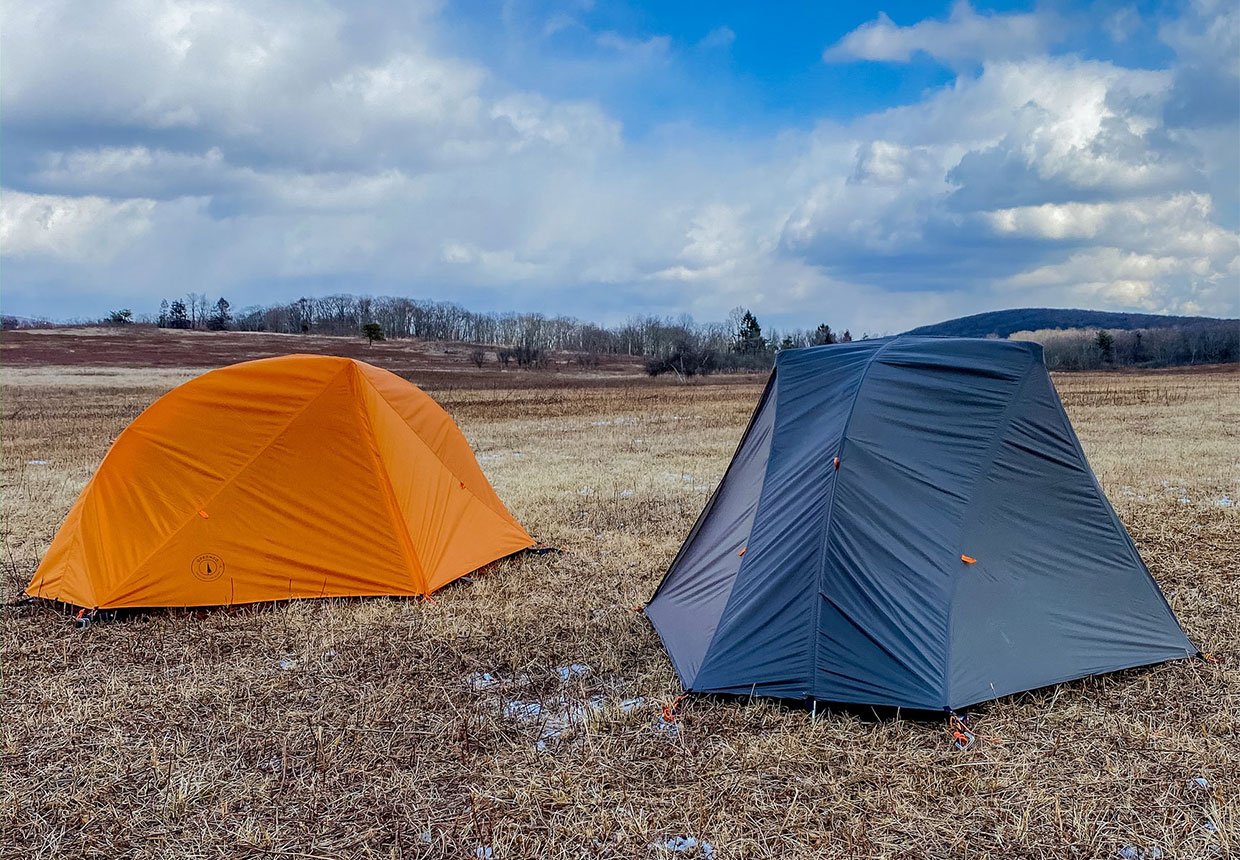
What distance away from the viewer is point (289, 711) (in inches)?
203

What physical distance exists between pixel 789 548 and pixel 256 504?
4.74 metres

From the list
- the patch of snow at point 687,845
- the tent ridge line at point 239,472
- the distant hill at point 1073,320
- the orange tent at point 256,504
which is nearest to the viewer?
the patch of snow at point 687,845

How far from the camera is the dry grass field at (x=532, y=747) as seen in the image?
3.84 metres

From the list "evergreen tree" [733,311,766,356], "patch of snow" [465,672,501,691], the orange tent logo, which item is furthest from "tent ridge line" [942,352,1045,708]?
"evergreen tree" [733,311,766,356]

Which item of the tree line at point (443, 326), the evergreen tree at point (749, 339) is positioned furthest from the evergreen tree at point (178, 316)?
the evergreen tree at point (749, 339)

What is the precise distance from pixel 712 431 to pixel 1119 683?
16.1 m

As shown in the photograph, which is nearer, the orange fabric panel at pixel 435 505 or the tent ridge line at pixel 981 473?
the tent ridge line at pixel 981 473

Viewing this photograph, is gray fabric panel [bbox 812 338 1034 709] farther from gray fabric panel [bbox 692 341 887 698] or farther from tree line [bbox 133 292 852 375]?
tree line [bbox 133 292 852 375]

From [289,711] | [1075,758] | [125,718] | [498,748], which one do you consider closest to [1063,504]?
[1075,758]

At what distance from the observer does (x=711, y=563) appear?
20.0 ft

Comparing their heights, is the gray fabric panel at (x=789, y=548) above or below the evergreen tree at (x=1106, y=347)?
below

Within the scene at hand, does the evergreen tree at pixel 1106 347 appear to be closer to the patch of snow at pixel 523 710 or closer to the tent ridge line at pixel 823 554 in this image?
the tent ridge line at pixel 823 554

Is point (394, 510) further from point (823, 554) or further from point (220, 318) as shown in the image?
point (220, 318)

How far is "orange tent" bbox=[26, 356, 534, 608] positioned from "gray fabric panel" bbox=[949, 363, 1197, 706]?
15.2 feet
